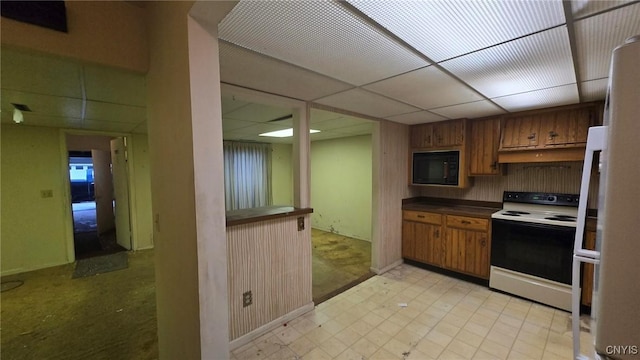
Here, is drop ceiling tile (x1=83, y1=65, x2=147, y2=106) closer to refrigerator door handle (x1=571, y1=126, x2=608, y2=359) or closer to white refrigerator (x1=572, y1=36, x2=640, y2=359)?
white refrigerator (x1=572, y1=36, x2=640, y2=359)

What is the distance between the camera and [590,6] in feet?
3.55

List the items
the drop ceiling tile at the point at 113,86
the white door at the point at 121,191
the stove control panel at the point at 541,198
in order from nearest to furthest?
1. the drop ceiling tile at the point at 113,86
2. the stove control panel at the point at 541,198
3. the white door at the point at 121,191

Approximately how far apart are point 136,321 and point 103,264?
6.80ft

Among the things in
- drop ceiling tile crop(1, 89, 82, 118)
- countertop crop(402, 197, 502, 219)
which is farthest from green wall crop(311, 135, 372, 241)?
drop ceiling tile crop(1, 89, 82, 118)

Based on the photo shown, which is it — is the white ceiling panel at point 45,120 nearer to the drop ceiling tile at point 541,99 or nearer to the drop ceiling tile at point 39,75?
the drop ceiling tile at point 39,75

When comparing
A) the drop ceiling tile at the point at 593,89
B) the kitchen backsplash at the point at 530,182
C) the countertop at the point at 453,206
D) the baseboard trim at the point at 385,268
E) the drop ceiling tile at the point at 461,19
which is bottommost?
the baseboard trim at the point at 385,268

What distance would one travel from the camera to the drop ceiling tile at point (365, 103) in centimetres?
237

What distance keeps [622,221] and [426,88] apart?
1.80 m

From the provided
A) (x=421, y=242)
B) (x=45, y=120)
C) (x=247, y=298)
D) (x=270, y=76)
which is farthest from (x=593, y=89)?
(x=45, y=120)

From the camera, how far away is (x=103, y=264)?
383 centimetres

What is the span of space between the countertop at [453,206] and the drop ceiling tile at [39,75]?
3.91m

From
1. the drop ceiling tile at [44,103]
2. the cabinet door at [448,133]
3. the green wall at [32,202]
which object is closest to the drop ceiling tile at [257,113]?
the drop ceiling tile at [44,103]

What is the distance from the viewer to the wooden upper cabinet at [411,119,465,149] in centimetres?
346

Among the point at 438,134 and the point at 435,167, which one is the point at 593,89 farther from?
the point at 435,167
